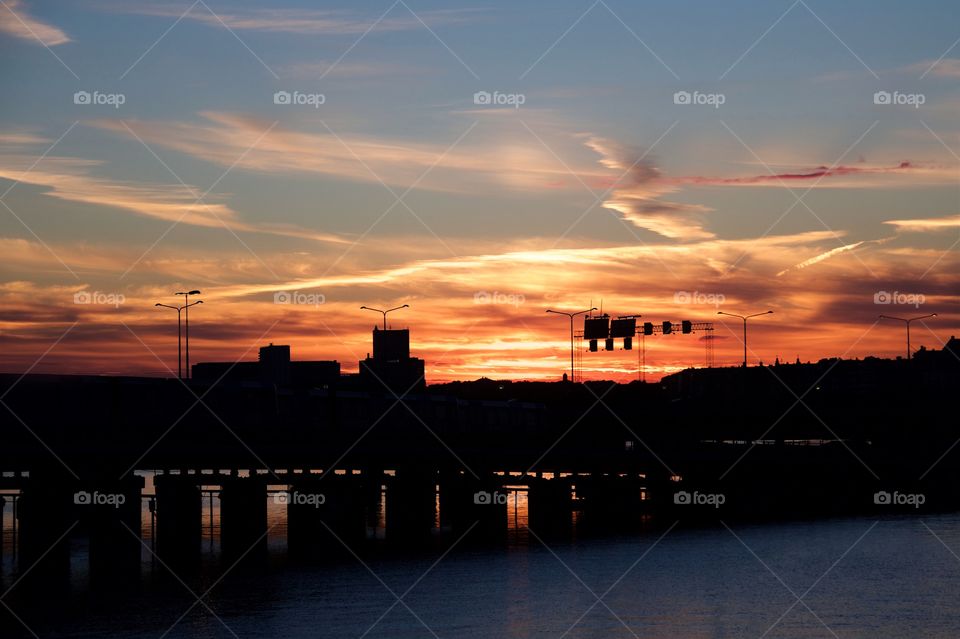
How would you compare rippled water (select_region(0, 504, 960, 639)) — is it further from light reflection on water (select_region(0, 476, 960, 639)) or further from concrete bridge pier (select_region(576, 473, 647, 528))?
concrete bridge pier (select_region(576, 473, 647, 528))

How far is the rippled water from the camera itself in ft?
236

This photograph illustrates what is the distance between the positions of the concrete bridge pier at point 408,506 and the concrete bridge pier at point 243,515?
15.1m

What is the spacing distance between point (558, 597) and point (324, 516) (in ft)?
134

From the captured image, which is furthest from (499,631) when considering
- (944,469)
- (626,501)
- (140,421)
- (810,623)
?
(944,469)

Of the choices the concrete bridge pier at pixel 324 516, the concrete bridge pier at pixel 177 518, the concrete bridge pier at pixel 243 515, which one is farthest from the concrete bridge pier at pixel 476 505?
the concrete bridge pier at pixel 177 518

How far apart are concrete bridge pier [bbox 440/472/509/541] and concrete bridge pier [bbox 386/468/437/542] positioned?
13.4 ft

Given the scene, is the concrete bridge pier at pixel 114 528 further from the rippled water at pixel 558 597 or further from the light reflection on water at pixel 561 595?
the rippled water at pixel 558 597

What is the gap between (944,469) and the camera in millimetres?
171125

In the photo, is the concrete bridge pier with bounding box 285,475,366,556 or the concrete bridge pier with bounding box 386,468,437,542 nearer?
the concrete bridge pier with bounding box 285,475,366,556

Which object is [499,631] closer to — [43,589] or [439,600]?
[439,600]

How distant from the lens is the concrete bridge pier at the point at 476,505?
134 meters

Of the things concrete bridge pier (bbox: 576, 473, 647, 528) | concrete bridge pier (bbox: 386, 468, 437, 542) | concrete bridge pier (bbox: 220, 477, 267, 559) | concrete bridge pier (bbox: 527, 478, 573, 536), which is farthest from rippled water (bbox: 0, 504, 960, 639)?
concrete bridge pier (bbox: 576, 473, 647, 528)

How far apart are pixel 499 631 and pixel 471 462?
223ft

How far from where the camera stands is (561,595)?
8400 centimetres
